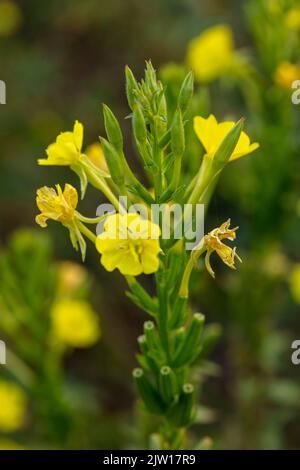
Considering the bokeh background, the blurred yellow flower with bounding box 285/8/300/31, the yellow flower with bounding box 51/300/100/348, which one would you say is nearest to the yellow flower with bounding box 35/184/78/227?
the bokeh background

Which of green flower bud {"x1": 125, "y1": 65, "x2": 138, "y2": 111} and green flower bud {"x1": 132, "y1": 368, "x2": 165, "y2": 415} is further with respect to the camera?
green flower bud {"x1": 132, "y1": 368, "x2": 165, "y2": 415}

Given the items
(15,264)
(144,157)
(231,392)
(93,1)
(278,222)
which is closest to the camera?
(144,157)

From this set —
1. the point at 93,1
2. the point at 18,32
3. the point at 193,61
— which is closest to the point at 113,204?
the point at 193,61

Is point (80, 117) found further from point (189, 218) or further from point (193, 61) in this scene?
point (189, 218)

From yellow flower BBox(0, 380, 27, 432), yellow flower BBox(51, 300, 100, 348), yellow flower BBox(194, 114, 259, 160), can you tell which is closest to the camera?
yellow flower BBox(194, 114, 259, 160)

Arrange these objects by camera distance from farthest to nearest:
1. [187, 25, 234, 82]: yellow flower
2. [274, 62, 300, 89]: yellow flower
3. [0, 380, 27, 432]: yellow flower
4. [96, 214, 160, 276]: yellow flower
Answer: [0, 380, 27, 432]: yellow flower → [187, 25, 234, 82]: yellow flower → [274, 62, 300, 89]: yellow flower → [96, 214, 160, 276]: yellow flower

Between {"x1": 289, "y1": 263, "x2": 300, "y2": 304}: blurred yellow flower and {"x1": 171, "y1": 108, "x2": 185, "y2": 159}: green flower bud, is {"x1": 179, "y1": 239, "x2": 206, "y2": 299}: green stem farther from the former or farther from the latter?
{"x1": 289, "y1": 263, "x2": 300, "y2": 304}: blurred yellow flower

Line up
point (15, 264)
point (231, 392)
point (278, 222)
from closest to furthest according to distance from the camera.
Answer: point (15, 264) → point (278, 222) → point (231, 392)
